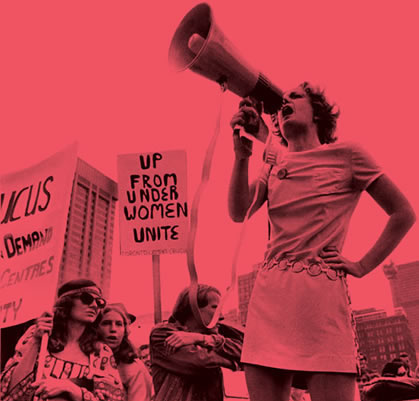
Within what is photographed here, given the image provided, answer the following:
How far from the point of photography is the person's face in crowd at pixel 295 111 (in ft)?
3.04

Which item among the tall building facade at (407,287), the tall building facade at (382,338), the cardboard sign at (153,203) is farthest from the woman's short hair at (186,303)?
the tall building facade at (407,287)

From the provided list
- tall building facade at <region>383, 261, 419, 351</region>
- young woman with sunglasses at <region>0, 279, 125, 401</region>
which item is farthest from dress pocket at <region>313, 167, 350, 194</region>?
tall building facade at <region>383, 261, 419, 351</region>

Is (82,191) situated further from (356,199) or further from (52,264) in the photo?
(356,199)

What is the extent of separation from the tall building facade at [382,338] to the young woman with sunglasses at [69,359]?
1.60m

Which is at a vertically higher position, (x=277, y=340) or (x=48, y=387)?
(x=48, y=387)

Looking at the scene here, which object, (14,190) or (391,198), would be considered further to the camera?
(14,190)

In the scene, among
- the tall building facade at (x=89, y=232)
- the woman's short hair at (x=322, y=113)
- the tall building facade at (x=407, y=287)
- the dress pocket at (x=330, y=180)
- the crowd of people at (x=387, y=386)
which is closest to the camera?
the dress pocket at (x=330, y=180)

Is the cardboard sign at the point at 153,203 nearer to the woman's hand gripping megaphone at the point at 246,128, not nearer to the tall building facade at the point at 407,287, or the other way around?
the woman's hand gripping megaphone at the point at 246,128

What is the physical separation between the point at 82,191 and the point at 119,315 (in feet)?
3.66

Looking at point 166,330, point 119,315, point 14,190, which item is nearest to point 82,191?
point 119,315

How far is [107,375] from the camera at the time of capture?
2.10 m

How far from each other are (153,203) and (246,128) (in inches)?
60.3

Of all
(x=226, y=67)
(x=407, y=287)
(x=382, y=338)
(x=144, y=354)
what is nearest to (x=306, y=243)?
(x=226, y=67)

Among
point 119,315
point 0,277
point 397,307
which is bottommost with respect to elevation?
point 0,277
